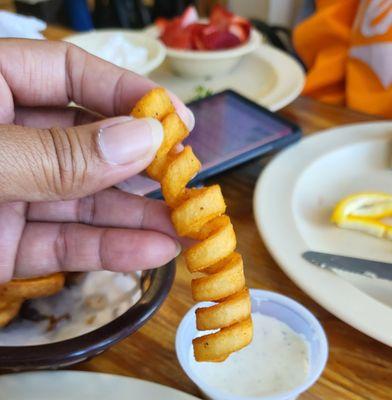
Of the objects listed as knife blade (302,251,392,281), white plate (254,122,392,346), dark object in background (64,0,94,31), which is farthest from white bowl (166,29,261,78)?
dark object in background (64,0,94,31)

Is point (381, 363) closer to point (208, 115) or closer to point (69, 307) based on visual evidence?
point (69, 307)

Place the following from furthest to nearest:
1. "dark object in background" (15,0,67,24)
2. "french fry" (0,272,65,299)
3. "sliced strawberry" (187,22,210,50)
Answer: "dark object in background" (15,0,67,24) < "sliced strawberry" (187,22,210,50) < "french fry" (0,272,65,299)

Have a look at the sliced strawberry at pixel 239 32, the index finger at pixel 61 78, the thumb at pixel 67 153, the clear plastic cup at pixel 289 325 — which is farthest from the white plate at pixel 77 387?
the sliced strawberry at pixel 239 32

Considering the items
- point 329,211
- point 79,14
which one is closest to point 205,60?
point 329,211

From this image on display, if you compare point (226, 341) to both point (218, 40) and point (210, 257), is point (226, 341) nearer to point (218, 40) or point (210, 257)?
point (210, 257)

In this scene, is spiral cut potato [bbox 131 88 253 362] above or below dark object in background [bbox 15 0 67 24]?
above

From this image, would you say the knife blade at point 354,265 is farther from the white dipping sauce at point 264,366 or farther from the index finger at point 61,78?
the index finger at point 61,78

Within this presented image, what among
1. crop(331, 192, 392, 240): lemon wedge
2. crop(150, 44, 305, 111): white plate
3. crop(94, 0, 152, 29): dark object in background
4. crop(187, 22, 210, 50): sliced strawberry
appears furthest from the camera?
crop(94, 0, 152, 29): dark object in background

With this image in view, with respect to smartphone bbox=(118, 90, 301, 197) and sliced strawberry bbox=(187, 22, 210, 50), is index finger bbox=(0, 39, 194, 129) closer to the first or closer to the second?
smartphone bbox=(118, 90, 301, 197)
